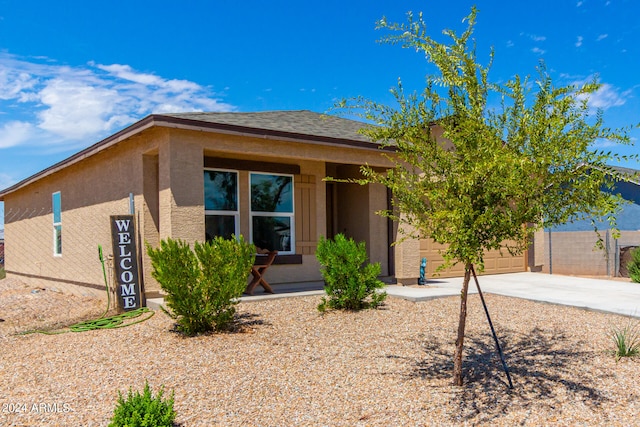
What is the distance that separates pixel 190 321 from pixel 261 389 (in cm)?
218

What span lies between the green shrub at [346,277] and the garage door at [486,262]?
176 inches

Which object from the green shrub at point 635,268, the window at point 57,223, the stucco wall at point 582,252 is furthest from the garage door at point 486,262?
the window at point 57,223

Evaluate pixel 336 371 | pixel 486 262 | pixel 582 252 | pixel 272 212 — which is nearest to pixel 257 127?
pixel 272 212

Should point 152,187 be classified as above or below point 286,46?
below

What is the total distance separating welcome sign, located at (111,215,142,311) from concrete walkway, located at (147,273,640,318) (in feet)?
1.11

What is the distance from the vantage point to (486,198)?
433 cm

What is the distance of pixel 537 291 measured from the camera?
417 inches

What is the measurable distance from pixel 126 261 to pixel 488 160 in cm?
702

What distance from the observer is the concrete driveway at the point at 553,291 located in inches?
347

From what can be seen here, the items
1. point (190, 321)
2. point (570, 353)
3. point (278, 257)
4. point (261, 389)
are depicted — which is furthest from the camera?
point (278, 257)

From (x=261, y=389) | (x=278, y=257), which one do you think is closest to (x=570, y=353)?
(x=261, y=389)

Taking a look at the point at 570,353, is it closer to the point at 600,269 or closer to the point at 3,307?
the point at 3,307

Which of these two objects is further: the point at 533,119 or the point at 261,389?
the point at 261,389

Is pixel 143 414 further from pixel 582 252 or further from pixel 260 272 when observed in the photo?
pixel 582 252
